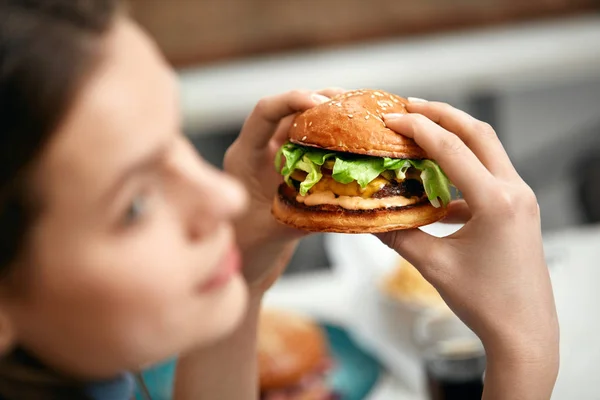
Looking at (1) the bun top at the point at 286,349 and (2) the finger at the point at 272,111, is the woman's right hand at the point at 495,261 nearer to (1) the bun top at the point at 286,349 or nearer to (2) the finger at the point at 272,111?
(2) the finger at the point at 272,111

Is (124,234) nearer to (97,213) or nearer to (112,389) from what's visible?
(97,213)

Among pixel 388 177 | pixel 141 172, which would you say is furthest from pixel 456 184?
pixel 141 172

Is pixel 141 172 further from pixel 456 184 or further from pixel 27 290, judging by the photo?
pixel 456 184

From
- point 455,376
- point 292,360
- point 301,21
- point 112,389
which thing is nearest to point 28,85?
point 112,389

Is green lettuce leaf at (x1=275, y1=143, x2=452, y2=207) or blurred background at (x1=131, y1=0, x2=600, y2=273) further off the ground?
green lettuce leaf at (x1=275, y1=143, x2=452, y2=207)

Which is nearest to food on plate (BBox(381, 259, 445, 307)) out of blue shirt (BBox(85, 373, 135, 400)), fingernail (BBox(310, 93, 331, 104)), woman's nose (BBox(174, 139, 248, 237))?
fingernail (BBox(310, 93, 331, 104))

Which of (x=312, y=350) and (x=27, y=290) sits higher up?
(x=27, y=290)

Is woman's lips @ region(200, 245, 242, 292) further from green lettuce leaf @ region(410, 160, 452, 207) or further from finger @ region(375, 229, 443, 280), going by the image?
green lettuce leaf @ region(410, 160, 452, 207)


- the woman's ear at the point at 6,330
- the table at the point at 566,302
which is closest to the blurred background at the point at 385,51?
the table at the point at 566,302

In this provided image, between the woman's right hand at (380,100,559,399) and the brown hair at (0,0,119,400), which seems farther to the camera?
the woman's right hand at (380,100,559,399)
